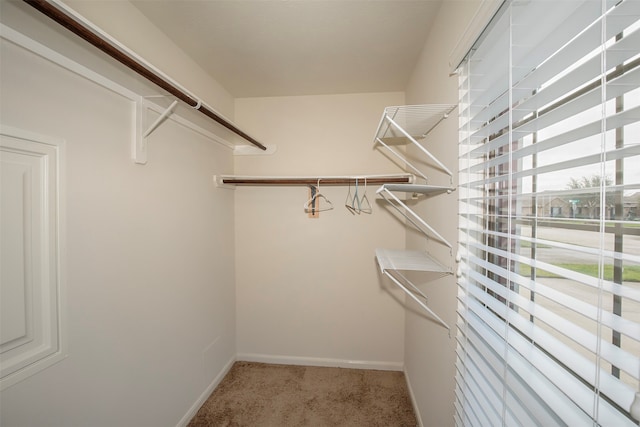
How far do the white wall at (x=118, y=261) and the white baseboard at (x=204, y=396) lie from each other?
4cm

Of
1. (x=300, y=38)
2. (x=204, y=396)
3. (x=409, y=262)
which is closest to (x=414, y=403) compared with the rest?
(x=409, y=262)

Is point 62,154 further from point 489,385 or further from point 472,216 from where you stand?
point 489,385

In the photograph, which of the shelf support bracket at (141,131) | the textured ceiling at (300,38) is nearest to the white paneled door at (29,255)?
the shelf support bracket at (141,131)

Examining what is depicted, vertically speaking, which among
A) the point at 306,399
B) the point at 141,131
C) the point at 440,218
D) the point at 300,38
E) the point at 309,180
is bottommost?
the point at 306,399

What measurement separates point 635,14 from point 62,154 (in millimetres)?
1650

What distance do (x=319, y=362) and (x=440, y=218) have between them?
→ 1.80 m

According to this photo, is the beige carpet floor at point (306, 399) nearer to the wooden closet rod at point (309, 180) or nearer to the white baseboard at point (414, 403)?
the white baseboard at point (414, 403)

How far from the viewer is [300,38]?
141 cm

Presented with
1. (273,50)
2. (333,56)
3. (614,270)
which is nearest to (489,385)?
(614,270)

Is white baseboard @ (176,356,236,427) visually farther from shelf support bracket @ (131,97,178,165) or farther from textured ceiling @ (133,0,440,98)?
textured ceiling @ (133,0,440,98)

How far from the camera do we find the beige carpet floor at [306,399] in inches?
64.9

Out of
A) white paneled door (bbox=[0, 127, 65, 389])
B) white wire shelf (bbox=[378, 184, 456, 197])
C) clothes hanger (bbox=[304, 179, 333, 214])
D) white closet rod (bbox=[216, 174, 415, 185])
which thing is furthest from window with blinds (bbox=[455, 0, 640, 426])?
white paneled door (bbox=[0, 127, 65, 389])

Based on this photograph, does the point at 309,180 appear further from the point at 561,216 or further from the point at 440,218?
the point at 561,216

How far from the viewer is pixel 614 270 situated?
0.48 m
